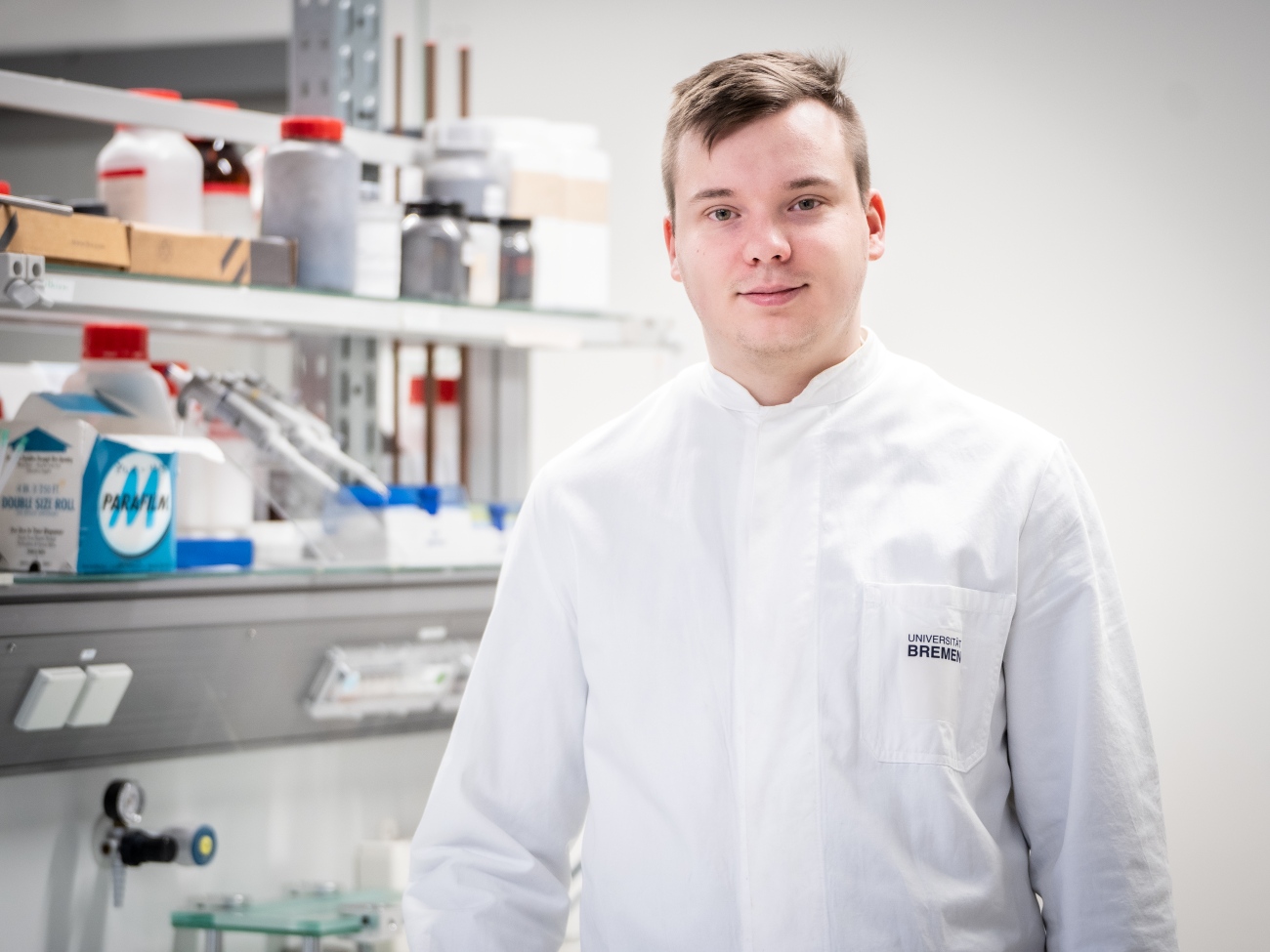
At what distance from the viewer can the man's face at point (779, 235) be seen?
1.08m

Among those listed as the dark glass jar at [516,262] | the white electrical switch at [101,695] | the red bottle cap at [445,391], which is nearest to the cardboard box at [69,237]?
the white electrical switch at [101,695]

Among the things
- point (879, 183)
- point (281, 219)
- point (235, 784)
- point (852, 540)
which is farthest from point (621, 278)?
point (852, 540)

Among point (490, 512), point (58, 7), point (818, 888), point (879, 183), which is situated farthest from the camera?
point (58, 7)

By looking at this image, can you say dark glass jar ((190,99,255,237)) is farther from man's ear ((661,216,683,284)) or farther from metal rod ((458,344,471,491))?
man's ear ((661,216,683,284))

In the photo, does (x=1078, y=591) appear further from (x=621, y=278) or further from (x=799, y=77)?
(x=621, y=278)

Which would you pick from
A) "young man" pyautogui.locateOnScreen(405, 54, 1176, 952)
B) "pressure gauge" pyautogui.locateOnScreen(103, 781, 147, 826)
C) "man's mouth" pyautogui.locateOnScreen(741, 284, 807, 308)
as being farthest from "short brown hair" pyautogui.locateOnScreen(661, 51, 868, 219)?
"pressure gauge" pyautogui.locateOnScreen(103, 781, 147, 826)

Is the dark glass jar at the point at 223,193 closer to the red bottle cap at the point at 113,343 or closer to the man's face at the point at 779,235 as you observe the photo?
the red bottle cap at the point at 113,343

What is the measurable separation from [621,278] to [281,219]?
1.56m

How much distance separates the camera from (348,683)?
1617 millimetres

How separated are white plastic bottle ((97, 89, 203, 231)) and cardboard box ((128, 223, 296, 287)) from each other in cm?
6

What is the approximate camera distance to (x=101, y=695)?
1378 millimetres

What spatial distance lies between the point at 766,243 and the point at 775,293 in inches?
1.7

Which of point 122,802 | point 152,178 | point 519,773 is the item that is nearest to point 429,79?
point 152,178

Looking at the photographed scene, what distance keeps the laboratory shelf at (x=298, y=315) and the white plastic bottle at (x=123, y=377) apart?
0.03 m
